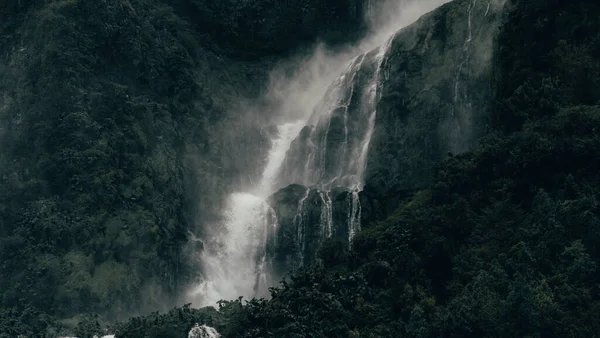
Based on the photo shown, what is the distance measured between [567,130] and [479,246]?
7.64 meters

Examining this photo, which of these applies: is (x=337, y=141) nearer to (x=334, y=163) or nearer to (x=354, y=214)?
(x=334, y=163)

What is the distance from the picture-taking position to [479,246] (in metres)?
81.6

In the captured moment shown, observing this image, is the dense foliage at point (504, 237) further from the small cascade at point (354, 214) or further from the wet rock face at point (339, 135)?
the wet rock face at point (339, 135)

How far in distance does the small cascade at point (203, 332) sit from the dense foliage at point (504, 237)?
2.24ft

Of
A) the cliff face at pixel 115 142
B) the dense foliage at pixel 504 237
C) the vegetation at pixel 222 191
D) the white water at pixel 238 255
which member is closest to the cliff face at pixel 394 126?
the white water at pixel 238 255

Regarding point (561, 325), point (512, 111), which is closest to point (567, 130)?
point (512, 111)

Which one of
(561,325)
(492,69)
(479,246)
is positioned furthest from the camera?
(492,69)

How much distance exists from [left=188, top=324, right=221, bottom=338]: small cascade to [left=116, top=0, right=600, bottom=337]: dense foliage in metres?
0.68

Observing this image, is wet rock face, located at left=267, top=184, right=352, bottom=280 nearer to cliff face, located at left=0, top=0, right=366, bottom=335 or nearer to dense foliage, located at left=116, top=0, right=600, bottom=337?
dense foliage, located at left=116, top=0, right=600, bottom=337

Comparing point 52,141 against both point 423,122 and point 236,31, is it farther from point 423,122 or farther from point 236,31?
point 423,122

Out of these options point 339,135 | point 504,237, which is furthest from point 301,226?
point 504,237

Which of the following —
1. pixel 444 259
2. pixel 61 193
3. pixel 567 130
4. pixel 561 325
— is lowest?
pixel 561 325

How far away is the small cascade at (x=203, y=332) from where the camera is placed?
8262 cm

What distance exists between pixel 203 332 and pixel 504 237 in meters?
16.6
